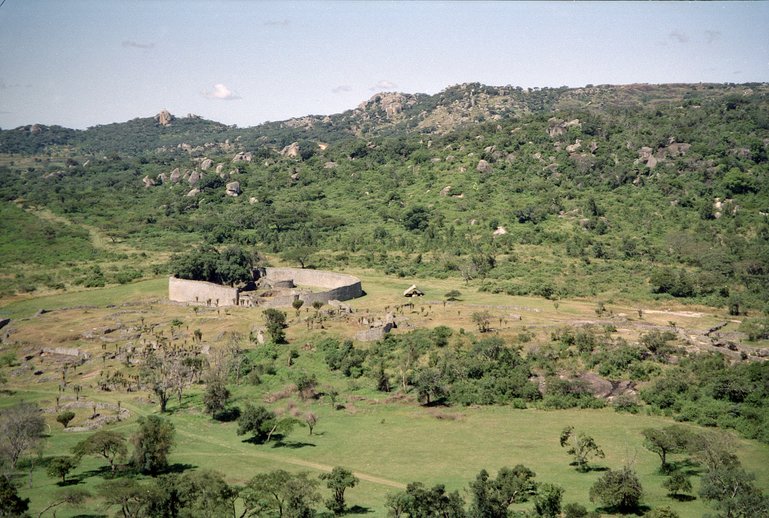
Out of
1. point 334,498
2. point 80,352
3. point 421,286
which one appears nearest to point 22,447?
point 334,498

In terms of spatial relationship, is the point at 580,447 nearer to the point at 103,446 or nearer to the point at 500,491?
the point at 500,491

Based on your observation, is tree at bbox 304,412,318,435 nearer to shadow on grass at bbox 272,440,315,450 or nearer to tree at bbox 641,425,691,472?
shadow on grass at bbox 272,440,315,450

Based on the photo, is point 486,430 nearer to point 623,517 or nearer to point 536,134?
point 623,517

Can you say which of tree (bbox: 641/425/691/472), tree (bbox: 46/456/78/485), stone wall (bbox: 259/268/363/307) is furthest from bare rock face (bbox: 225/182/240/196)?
tree (bbox: 641/425/691/472)

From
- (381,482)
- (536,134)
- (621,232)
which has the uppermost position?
(536,134)

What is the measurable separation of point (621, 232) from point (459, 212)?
25.9 metres

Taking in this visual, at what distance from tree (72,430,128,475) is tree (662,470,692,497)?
28.6m

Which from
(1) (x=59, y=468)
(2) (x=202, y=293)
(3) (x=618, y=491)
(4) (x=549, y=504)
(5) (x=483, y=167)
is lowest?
(1) (x=59, y=468)

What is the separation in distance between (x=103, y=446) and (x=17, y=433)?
16.3 ft

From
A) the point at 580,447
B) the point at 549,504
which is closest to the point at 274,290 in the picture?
the point at 580,447

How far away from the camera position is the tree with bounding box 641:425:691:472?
36.9 metres

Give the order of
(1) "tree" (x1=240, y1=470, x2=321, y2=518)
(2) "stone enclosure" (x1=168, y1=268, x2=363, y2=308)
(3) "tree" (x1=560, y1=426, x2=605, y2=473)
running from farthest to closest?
1. (2) "stone enclosure" (x1=168, y1=268, x2=363, y2=308)
2. (3) "tree" (x1=560, y1=426, x2=605, y2=473)
3. (1) "tree" (x1=240, y1=470, x2=321, y2=518)

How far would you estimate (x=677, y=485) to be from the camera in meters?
33.6

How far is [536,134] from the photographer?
13662 cm
